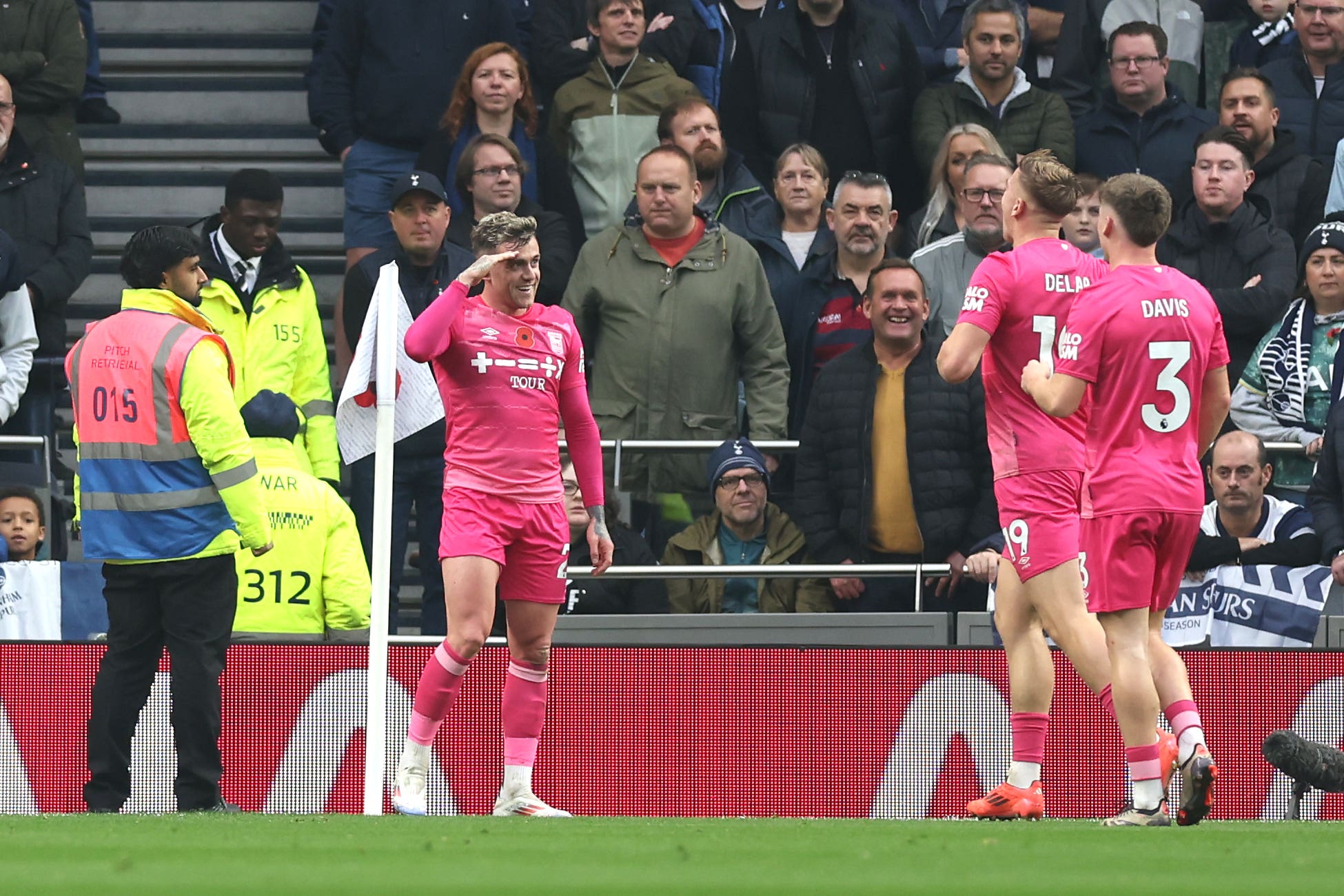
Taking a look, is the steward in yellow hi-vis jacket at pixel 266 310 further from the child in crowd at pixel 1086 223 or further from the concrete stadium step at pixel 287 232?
the child in crowd at pixel 1086 223

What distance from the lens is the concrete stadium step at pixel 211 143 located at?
1522 cm

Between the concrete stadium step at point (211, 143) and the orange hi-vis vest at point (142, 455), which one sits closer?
the orange hi-vis vest at point (142, 455)

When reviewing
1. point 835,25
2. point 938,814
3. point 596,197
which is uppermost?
point 835,25

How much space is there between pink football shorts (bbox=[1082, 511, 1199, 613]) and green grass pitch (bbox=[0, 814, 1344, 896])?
79cm

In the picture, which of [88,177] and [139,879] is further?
[88,177]

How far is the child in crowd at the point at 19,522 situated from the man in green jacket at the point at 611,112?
12.8ft

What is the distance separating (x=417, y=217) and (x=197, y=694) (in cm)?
384

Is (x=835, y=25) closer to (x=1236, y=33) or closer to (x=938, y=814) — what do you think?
(x=1236, y=33)

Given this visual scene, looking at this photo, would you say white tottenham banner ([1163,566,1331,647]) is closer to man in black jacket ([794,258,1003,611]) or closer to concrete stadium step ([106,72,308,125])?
man in black jacket ([794,258,1003,611])

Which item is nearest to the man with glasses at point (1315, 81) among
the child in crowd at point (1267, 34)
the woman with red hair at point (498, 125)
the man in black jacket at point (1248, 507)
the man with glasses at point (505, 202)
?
the child in crowd at point (1267, 34)

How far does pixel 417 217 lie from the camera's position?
1188 cm

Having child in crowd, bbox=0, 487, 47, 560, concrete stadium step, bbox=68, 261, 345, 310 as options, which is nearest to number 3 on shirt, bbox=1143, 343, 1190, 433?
child in crowd, bbox=0, 487, 47, 560

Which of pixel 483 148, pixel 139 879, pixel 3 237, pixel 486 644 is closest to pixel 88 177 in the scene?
pixel 3 237

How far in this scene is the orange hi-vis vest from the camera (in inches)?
346
